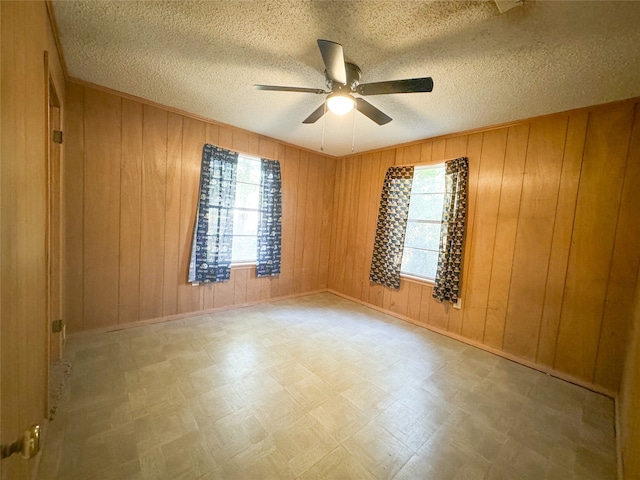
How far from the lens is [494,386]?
2086mm

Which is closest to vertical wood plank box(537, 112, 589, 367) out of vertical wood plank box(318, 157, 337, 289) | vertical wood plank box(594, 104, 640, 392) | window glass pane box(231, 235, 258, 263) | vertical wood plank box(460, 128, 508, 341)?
vertical wood plank box(594, 104, 640, 392)

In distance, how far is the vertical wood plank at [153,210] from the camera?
268 cm

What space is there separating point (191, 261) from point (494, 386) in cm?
326

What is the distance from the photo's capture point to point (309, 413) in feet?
5.43

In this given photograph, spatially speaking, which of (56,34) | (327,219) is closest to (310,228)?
(327,219)

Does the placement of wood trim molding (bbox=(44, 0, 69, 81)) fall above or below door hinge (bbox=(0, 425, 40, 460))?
above

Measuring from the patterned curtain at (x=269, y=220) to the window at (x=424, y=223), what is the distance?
181cm

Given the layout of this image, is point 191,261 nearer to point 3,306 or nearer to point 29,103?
point 29,103

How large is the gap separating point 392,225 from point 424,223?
42 cm

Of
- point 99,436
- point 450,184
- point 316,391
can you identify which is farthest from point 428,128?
point 99,436

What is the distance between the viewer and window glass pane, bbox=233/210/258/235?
11.3 ft

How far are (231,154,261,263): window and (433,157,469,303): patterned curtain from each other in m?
2.42

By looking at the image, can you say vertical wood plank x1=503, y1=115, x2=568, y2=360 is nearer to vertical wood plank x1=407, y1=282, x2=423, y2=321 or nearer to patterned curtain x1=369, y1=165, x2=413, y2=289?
vertical wood plank x1=407, y1=282, x2=423, y2=321

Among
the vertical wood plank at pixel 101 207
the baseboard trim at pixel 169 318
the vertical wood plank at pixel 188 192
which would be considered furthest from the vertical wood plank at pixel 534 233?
the vertical wood plank at pixel 101 207
